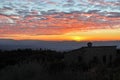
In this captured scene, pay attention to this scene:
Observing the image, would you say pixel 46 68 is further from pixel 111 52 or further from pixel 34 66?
pixel 111 52

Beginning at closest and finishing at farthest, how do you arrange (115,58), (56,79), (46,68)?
(56,79) < (46,68) < (115,58)

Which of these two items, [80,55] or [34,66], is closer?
[34,66]

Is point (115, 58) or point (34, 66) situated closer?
point (34, 66)

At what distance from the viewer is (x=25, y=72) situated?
57.9 ft

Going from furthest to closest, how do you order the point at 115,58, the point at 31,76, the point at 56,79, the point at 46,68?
the point at 115,58 → the point at 46,68 → the point at 31,76 → the point at 56,79

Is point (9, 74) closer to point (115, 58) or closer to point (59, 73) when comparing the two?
point (59, 73)

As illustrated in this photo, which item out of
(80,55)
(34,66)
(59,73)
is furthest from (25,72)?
(80,55)

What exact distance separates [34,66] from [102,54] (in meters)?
47.9

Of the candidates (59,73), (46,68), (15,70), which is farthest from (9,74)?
(59,73)

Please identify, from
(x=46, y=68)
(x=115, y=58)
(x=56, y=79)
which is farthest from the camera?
(x=115, y=58)

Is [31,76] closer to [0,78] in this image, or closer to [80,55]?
[0,78]

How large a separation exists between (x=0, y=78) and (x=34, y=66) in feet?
6.86

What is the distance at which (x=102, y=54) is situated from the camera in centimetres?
6494

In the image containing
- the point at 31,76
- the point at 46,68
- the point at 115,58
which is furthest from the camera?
the point at 115,58
